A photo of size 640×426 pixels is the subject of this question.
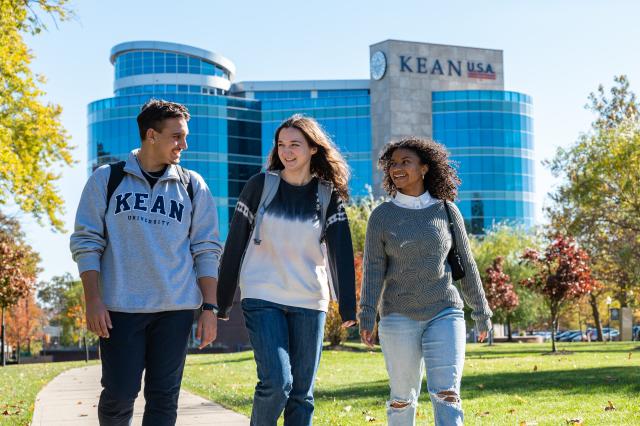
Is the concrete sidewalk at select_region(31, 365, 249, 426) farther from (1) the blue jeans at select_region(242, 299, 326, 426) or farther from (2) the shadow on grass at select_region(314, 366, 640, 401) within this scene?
(1) the blue jeans at select_region(242, 299, 326, 426)

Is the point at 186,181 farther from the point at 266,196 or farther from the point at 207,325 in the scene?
the point at 207,325

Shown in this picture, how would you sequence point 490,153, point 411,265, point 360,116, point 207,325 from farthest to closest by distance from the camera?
point 360,116 < point 490,153 < point 411,265 < point 207,325

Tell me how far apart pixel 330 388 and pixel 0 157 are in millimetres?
9587

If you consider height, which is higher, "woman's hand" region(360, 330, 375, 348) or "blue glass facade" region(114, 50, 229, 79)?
"blue glass facade" region(114, 50, 229, 79)

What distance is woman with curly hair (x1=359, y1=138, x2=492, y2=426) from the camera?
621cm

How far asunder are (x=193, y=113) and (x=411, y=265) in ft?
252

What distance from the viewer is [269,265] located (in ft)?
19.4

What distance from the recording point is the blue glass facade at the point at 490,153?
84.4 metres

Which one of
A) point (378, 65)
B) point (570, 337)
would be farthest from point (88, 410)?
point (378, 65)

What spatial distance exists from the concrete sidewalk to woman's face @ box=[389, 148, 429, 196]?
3.74m

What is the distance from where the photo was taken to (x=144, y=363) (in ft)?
18.2

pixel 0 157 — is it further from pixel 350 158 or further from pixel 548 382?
pixel 350 158

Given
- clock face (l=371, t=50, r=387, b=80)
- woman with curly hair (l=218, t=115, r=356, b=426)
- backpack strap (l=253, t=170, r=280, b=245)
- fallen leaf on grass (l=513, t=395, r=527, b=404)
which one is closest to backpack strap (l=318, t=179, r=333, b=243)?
woman with curly hair (l=218, t=115, r=356, b=426)

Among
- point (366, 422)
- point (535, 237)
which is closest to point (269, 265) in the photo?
point (366, 422)
